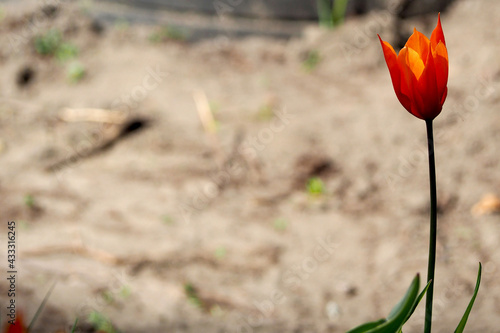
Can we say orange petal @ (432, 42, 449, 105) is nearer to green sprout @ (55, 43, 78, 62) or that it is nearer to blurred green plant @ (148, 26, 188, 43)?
blurred green plant @ (148, 26, 188, 43)

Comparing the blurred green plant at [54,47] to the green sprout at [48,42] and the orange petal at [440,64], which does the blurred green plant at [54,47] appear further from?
the orange petal at [440,64]

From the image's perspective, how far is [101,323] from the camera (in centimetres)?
213

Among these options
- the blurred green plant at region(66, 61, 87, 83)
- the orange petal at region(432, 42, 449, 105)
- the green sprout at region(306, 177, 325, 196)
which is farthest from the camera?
the blurred green plant at region(66, 61, 87, 83)

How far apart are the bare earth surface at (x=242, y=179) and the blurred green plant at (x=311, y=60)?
51 millimetres

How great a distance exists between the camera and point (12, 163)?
3.27m

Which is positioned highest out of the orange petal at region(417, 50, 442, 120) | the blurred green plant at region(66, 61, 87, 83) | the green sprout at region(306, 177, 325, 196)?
the blurred green plant at region(66, 61, 87, 83)

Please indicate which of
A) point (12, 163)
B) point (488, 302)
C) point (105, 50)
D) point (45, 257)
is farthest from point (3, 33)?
point (488, 302)

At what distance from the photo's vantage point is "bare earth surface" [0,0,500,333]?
228 cm

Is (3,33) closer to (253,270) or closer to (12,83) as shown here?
(12,83)

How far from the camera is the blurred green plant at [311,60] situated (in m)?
4.01

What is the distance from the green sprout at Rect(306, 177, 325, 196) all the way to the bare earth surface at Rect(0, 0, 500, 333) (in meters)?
0.04

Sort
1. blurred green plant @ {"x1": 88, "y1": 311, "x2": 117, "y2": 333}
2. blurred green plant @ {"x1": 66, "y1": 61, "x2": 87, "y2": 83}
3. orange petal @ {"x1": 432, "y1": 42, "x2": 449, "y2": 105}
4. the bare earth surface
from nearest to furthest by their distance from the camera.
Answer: orange petal @ {"x1": 432, "y1": 42, "x2": 449, "y2": 105} → blurred green plant @ {"x1": 88, "y1": 311, "x2": 117, "y2": 333} → the bare earth surface → blurred green plant @ {"x1": 66, "y1": 61, "x2": 87, "y2": 83}

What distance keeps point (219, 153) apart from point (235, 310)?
46.4 inches

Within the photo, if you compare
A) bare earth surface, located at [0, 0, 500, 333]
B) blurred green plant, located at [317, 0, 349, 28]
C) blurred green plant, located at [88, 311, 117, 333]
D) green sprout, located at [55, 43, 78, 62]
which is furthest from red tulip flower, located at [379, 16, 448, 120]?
green sprout, located at [55, 43, 78, 62]
